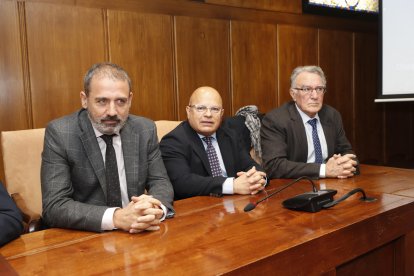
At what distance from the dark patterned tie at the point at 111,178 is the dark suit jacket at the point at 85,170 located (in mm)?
25

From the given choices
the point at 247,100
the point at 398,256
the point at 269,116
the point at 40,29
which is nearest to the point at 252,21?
the point at 247,100

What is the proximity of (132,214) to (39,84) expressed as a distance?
1.82 metres

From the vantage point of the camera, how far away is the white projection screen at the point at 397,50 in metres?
3.77

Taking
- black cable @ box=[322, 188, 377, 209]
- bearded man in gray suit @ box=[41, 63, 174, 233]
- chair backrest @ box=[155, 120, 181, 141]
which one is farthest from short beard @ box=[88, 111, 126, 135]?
black cable @ box=[322, 188, 377, 209]

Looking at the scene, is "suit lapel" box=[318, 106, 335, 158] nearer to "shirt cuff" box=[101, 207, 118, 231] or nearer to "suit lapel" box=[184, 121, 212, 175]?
"suit lapel" box=[184, 121, 212, 175]

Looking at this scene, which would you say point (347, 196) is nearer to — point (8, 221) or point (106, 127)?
point (106, 127)

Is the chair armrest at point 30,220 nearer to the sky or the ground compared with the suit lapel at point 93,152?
nearer to the ground

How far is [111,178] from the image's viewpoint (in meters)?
1.81

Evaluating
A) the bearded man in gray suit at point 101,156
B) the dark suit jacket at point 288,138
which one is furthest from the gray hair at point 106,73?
the dark suit jacket at point 288,138

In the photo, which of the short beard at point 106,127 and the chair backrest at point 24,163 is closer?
the short beard at point 106,127

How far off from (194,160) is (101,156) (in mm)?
682

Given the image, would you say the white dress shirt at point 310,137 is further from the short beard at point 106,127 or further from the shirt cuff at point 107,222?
the shirt cuff at point 107,222

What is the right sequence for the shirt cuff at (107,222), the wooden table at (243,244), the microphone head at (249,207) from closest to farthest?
1. the wooden table at (243,244)
2. the shirt cuff at (107,222)
3. the microphone head at (249,207)

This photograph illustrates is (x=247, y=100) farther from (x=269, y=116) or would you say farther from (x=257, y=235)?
(x=257, y=235)
